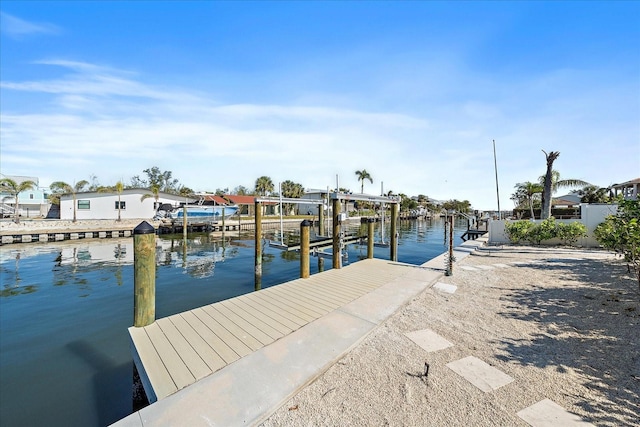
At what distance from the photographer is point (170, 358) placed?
351cm

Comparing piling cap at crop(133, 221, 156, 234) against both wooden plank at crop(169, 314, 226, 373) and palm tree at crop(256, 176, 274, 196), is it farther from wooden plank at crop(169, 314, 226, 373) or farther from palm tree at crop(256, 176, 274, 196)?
palm tree at crop(256, 176, 274, 196)

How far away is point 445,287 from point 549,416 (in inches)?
178

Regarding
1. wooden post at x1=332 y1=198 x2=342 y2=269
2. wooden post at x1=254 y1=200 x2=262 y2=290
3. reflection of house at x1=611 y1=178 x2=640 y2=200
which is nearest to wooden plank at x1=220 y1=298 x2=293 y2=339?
wooden post at x1=332 y1=198 x2=342 y2=269

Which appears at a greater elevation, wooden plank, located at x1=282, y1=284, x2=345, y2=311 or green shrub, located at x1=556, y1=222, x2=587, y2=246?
green shrub, located at x1=556, y1=222, x2=587, y2=246

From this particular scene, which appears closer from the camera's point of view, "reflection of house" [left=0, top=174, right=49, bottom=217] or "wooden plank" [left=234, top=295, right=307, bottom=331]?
"wooden plank" [left=234, top=295, right=307, bottom=331]

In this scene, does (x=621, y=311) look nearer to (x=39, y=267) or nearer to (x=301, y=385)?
(x=301, y=385)

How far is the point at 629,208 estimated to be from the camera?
18.2 feet

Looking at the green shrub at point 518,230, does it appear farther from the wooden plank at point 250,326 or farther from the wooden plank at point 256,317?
the wooden plank at point 250,326

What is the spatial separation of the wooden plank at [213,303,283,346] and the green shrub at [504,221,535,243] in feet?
51.6

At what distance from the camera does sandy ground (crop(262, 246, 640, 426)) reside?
8.83ft

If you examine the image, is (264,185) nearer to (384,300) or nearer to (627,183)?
(627,183)

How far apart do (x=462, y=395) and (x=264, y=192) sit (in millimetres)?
56254

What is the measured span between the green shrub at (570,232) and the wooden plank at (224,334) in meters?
16.8

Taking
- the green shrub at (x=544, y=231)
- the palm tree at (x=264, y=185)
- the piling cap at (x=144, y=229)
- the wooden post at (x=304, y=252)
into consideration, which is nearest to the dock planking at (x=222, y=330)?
the wooden post at (x=304, y=252)
